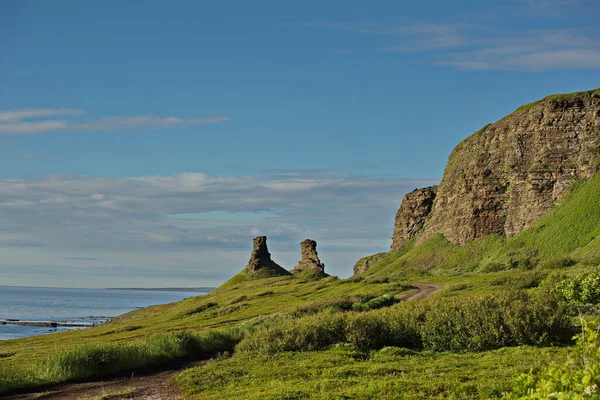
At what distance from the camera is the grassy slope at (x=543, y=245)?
3878 inches

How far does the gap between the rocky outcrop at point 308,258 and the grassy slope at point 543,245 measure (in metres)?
50.5

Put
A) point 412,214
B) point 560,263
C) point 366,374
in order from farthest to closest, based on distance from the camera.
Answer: point 412,214 → point 560,263 → point 366,374

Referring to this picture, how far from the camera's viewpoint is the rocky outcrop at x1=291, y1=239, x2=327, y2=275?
18205 centimetres

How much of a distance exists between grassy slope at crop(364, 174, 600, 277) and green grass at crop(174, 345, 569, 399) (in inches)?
2153

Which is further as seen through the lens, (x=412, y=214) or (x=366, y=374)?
(x=412, y=214)

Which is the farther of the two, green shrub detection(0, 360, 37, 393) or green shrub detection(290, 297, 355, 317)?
green shrub detection(290, 297, 355, 317)

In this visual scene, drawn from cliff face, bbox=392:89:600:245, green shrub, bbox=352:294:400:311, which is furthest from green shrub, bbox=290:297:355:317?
cliff face, bbox=392:89:600:245

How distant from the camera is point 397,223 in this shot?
183 metres

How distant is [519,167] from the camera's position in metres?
123

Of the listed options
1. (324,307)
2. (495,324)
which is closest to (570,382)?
(495,324)

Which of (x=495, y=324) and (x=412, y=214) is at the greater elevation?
(x=412, y=214)

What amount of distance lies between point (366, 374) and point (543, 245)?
285 feet

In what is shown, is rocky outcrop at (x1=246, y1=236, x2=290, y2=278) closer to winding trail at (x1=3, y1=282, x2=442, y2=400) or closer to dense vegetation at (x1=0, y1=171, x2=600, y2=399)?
dense vegetation at (x1=0, y1=171, x2=600, y2=399)

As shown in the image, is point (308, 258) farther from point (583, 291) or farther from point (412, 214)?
point (583, 291)
